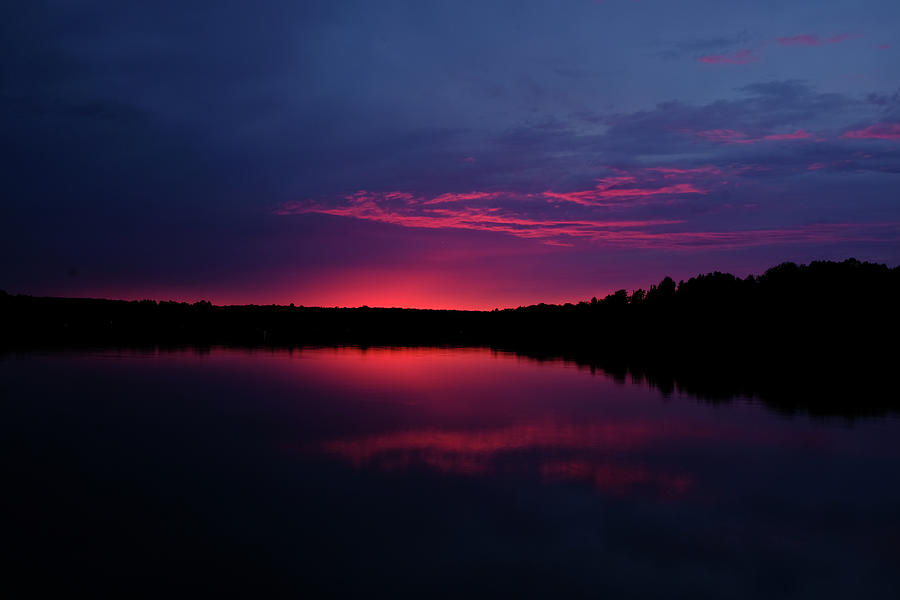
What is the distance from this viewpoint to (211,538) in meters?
14.1

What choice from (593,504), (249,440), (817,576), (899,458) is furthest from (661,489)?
(249,440)

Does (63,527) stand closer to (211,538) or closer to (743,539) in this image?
(211,538)

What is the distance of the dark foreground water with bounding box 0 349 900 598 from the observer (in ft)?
41.4

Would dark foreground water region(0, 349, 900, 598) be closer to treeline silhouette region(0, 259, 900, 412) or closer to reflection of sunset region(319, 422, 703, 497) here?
reflection of sunset region(319, 422, 703, 497)

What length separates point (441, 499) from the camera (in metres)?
17.3

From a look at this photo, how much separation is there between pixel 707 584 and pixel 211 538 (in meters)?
10.2

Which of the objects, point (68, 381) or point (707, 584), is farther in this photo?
point (68, 381)

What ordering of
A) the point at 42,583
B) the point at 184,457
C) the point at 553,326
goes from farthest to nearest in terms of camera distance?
the point at 553,326 → the point at 184,457 → the point at 42,583

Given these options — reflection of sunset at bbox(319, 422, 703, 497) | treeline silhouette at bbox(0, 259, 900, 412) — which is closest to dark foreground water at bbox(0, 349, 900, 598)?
reflection of sunset at bbox(319, 422, 703, 497)

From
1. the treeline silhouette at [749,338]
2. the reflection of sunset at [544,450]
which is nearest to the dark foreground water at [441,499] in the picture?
the reflection of sunset at [544,450]

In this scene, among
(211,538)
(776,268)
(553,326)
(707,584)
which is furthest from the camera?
(553,326)

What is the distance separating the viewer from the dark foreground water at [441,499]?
12.6m

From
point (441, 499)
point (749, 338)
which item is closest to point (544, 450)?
point (441, 499)

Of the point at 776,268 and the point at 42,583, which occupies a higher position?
the point at 776,268
